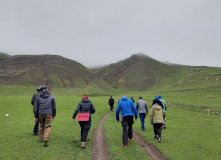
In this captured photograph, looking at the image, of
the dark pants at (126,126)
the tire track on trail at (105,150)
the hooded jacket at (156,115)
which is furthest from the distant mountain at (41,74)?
the dark pants at (126,126)

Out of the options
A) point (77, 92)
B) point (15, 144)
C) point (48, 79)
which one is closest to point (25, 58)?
point (48, 79)

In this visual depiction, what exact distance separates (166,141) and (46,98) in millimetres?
10045

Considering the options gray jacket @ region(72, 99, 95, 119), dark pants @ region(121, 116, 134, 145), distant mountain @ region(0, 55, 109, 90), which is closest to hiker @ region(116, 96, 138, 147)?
dark pants @ region(121, 116, 134, 145)

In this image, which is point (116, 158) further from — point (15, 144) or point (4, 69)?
point (4, 69)

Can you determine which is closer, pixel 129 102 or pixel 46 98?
pixel 46 98

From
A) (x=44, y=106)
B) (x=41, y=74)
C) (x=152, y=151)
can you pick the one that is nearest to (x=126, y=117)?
(x=152, y=151)

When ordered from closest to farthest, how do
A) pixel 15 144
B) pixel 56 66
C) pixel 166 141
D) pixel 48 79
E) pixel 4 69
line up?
1. pixel 15 144
2. pixel 166 141
3. pixel 48 79
4. pixel 4 69
5. pixel 56 66

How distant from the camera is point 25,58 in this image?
184 m

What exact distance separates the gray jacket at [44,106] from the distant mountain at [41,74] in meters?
128

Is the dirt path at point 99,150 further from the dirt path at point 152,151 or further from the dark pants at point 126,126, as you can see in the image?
the dirt path at point 152,151

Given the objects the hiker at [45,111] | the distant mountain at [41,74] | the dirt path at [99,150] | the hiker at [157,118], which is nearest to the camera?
the dirt path at [99,150]

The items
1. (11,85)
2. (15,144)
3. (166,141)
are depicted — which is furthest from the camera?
(11,85)

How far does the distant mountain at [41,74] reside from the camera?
136 meters

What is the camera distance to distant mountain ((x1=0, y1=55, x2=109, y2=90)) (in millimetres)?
136000
